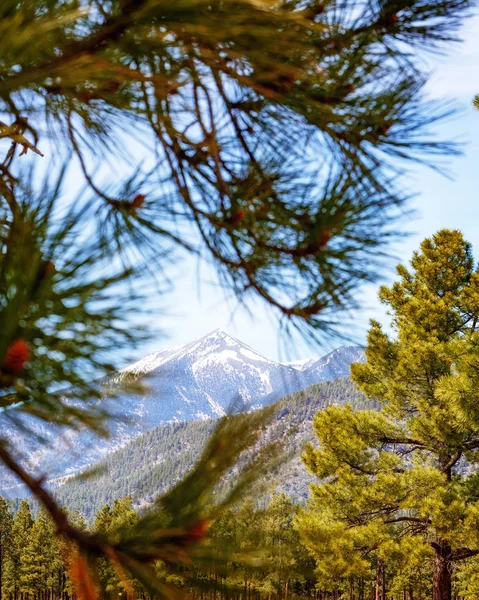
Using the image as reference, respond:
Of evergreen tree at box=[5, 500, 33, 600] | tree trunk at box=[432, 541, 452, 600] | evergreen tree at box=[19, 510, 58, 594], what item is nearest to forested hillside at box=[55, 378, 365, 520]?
tree trunk at box=[432, 541, 452, 600]

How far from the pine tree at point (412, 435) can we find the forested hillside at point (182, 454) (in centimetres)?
79

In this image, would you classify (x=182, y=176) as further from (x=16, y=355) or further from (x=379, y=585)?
(x=379, y=585)

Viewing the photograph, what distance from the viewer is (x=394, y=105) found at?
7.37 feet

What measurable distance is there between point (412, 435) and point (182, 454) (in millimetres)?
9951

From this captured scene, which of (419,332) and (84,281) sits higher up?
(84,281)

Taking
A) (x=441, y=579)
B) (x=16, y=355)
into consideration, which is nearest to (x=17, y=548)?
(x=441, y=579)

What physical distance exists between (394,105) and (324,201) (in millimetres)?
575

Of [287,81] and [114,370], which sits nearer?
[114,370]

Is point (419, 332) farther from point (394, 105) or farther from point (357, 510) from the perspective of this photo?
point (394, 105)

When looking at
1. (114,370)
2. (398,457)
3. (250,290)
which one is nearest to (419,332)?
(398,457)

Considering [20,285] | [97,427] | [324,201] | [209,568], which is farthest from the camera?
[324,201]

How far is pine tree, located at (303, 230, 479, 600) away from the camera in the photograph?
10547 mm

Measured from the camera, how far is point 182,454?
2.20 m

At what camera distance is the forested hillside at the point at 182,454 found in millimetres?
1225
